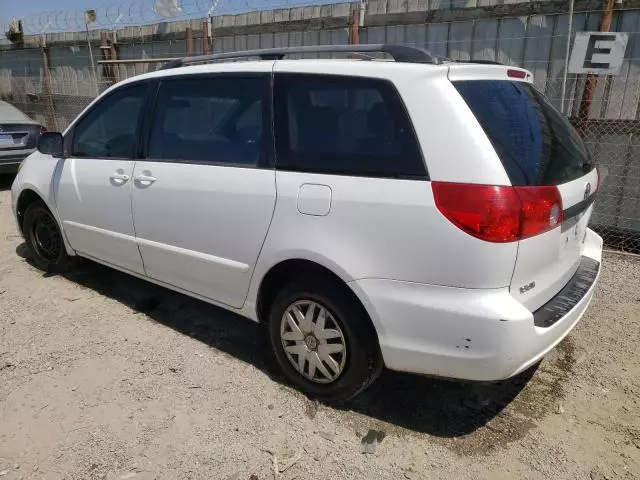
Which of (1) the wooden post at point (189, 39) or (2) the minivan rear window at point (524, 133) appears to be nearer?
(2) the minivan rear window at point (524, 133)

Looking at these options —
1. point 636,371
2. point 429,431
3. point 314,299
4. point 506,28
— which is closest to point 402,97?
point 314,299

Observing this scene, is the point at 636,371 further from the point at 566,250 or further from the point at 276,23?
the point at 276,23

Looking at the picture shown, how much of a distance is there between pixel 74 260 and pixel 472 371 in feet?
12.1

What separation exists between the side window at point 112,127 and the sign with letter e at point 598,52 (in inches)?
152

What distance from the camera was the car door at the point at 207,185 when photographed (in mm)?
2832

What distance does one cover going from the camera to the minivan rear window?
7.34ft

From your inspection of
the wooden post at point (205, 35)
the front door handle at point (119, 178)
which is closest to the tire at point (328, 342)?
the front door handle at point (119, 178)

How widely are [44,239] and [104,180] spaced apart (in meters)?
1.40

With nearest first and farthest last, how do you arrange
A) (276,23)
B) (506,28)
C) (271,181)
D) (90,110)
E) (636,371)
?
(271,181)
(636,371)
(90,110)
(506,28)
(276,23)

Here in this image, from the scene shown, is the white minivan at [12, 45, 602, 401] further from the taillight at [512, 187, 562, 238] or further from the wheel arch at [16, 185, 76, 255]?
the wheel arch at [16, 185, 76, 255]

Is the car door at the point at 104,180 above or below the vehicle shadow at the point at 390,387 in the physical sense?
above

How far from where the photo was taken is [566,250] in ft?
8.38

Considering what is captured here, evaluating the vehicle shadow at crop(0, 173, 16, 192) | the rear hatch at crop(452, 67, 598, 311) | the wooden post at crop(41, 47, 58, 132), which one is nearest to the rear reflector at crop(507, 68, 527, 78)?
the rear hatch at crop(452, 67, 598, 311)

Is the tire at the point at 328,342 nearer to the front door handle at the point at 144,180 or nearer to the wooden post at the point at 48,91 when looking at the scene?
the front door handle at the point at 144,180
